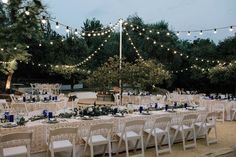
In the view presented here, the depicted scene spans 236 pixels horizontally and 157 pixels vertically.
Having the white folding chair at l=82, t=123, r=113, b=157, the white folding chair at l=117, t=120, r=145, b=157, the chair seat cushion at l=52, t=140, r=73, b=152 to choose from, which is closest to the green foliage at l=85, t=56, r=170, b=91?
the white folding chair at l=117, t=120, r=145, b=157

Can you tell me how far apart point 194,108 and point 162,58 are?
44.1 feet

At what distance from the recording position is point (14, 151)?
175 inches

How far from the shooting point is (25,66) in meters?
22.5

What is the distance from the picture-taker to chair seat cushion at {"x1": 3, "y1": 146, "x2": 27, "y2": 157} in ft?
14.2

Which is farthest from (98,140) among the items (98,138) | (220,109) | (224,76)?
(224,76)

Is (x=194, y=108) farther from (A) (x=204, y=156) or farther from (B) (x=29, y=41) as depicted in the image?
(B) (x=29, y=41)

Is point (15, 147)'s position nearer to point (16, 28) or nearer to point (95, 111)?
point (95, 111)

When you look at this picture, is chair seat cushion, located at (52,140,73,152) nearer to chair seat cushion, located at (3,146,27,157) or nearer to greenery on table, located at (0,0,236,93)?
chair seat cushion, located at (3,146,27,157)

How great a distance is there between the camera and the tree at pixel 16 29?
658 inches

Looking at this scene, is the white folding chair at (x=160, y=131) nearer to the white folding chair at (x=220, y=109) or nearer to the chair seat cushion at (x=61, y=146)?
the chair seat cushion at (x=61, y=146)

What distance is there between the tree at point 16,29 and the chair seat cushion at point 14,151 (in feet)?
41.5

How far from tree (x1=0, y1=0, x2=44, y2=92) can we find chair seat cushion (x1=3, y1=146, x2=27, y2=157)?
41.5 ft

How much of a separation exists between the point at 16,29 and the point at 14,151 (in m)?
14.0

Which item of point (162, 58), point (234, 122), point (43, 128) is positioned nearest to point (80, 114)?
point (43, 128)
